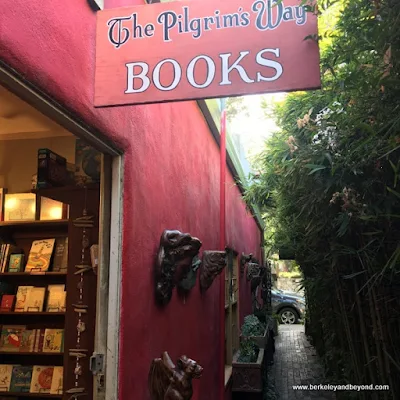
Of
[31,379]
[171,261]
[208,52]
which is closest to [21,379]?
[31,379]

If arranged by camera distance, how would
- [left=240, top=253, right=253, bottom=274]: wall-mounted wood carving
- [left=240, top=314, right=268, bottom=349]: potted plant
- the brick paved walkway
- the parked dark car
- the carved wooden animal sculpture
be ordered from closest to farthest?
the carved wooden animal sculpture, the brick paved walkway, [left=240, top=314, right=268, bottom=349]: potted plant, [left=240, top=253, right=253, bottom=274]: wall-mounted wood carving, the parked dark car

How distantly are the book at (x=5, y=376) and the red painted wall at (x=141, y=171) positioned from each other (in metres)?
1.21

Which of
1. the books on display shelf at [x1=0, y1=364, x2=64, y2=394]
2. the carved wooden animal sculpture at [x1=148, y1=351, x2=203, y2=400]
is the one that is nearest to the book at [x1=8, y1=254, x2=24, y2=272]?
the books on display shelf at [x1=0, y1=364, x2=64, y2=394]

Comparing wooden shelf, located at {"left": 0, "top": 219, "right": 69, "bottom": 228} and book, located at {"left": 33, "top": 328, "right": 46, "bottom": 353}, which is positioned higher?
wooden shelf, located at {"left": 0, "top": 219, "right": 69, "bottom": 228}

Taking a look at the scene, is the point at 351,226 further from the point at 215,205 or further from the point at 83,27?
the point at 215,205

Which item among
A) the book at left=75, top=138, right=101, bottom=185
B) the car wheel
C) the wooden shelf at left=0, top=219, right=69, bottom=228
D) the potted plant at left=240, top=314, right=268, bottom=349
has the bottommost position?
the car wheel

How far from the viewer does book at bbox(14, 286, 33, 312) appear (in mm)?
3363

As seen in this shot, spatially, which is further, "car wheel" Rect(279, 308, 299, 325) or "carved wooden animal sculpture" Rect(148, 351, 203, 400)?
"car wheel" Rect(279, 308, 299, 325)

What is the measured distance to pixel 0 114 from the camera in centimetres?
318

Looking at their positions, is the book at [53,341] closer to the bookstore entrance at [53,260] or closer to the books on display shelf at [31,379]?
the bookstore entrance at [53,260]

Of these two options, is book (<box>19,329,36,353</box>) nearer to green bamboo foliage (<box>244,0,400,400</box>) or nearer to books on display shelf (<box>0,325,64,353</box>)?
books on display shelf (<box>0,325,64,353</box>)

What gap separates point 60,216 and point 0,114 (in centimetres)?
87

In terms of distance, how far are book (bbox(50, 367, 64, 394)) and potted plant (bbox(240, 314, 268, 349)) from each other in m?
4.25

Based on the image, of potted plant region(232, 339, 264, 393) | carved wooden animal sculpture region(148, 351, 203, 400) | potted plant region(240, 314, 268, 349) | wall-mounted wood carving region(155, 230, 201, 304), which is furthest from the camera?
potted plant region(240, 314, 268, 349)
